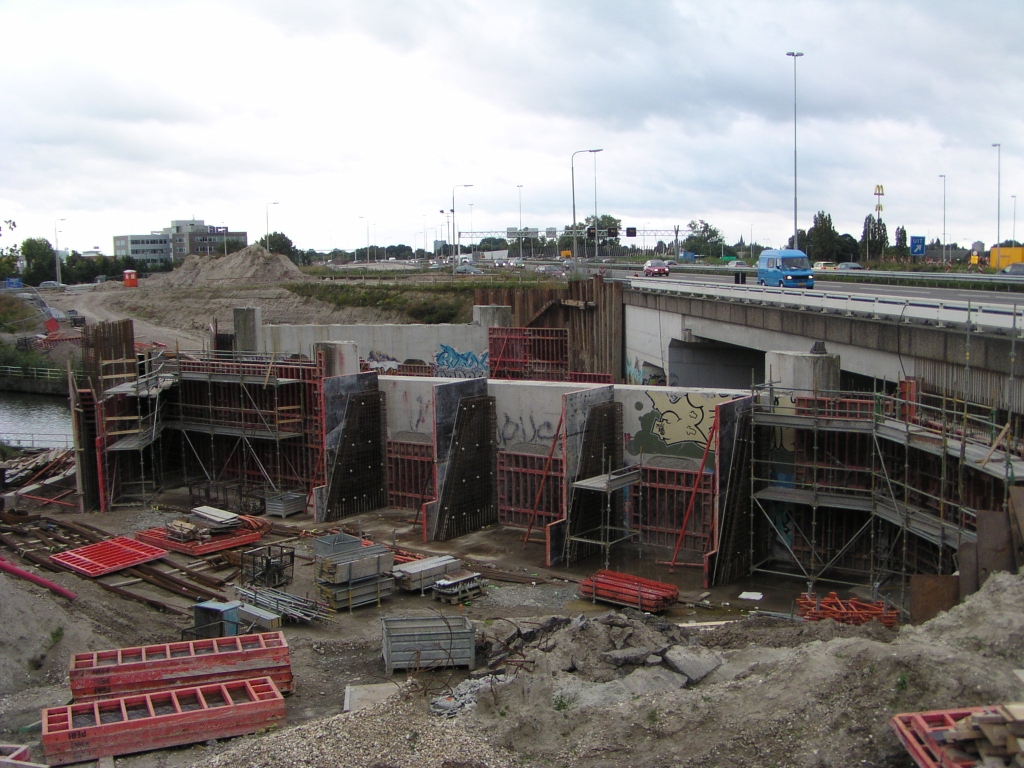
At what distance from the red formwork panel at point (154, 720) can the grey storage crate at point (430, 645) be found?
166 centimetres

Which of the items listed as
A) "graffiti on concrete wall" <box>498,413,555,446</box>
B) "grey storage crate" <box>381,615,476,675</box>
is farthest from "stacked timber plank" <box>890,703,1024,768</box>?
"graffiti on concrete wall" <box>498,413,555,446</box>

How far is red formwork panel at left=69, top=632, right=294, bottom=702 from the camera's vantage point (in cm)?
1160

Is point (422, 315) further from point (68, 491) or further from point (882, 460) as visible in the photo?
point (882, 460)

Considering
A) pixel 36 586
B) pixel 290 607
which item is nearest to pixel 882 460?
pixel 290 607

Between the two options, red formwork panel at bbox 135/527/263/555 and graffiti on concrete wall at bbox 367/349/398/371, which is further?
graffiti on concrete wall at bbox 367/349/398/371

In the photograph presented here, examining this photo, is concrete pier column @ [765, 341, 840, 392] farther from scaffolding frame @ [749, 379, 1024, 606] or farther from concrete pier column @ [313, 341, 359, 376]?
concrete pier column @ [313, 341, 359, 376]

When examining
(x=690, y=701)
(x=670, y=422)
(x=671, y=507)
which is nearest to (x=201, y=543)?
(x=671, y=507)

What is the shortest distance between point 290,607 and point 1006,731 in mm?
10822

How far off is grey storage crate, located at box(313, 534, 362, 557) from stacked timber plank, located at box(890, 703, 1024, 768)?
10.2 metres

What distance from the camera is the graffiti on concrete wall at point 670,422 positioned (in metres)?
17.8

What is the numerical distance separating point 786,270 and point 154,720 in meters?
27.3

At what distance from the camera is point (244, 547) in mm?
18719

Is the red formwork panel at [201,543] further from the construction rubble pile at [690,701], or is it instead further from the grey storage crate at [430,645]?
the construction rubble pile at [690,701]

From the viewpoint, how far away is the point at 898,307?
17406 mm
